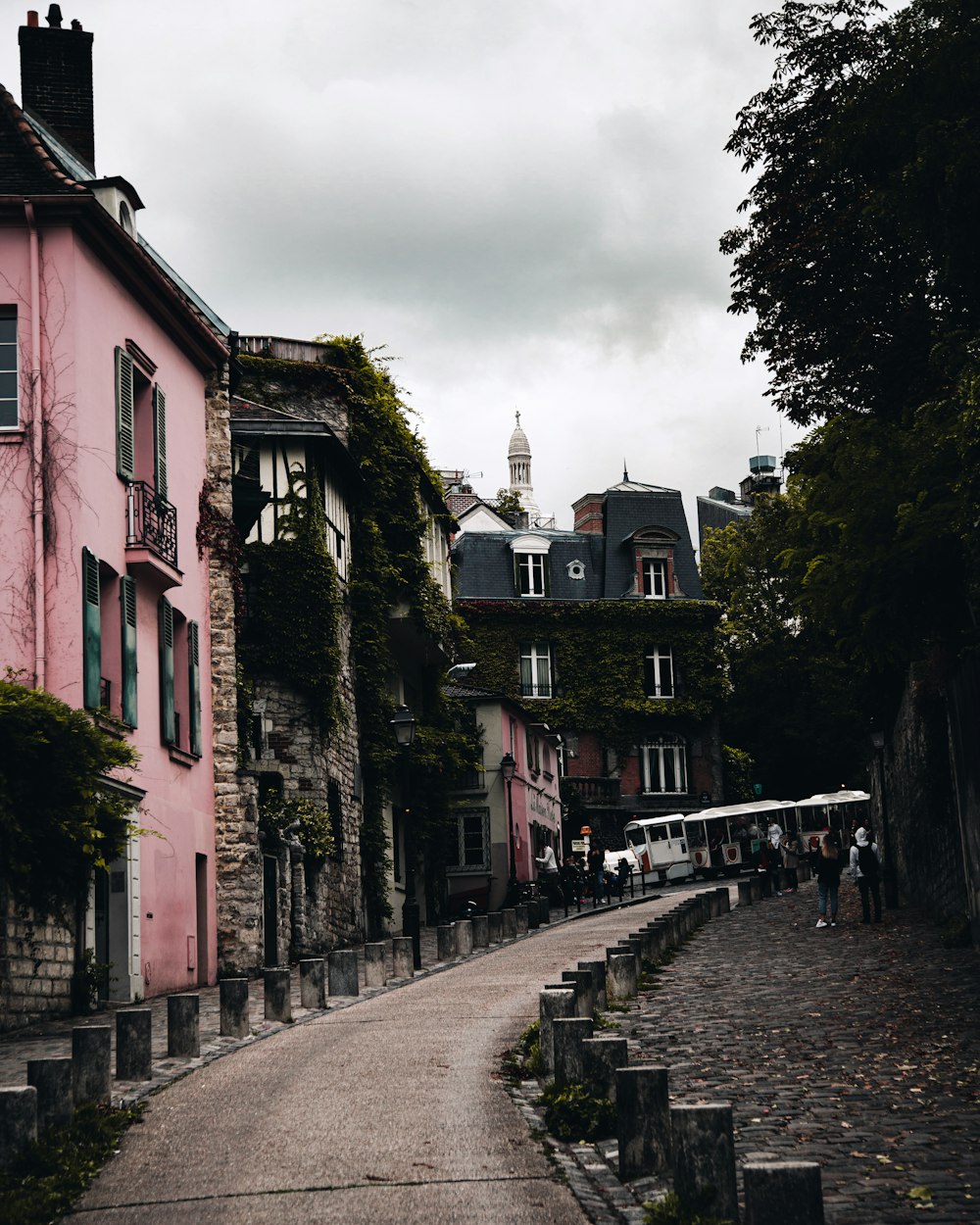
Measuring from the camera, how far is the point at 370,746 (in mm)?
32938

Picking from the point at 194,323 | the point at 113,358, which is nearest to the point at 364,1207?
the point at 113,358

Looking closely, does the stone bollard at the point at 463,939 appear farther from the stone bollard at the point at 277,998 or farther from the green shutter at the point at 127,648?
the stone bollard at the point at 277,998

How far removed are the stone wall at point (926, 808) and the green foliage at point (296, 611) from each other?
9.81 metres

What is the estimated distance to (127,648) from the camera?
21094 millimetres

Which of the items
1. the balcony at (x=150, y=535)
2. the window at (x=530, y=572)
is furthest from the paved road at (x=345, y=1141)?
the window at (x=530, y=572)

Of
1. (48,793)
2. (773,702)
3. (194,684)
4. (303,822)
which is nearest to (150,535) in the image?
(194,684)

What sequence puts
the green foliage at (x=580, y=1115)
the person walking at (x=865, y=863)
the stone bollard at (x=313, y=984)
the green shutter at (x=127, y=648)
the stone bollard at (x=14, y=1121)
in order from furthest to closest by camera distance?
the person walking at (x=865, y=863) → the green shutter at (x=127, y=648) → the stone bollard at (x=313, y=984) → the green foliage at (x=580, y=1115) → the stone bollard at (x=14, y=1121)

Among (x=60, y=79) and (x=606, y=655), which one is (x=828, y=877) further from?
(x=606, y=655)

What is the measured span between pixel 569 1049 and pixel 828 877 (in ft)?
55.1

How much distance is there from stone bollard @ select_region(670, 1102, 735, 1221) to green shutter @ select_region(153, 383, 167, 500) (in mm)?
16575

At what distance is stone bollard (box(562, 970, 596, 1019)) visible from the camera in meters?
14.5

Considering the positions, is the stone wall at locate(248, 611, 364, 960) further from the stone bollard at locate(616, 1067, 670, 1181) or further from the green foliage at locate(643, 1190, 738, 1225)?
the green foliage at locate(643, 1190, 738, 1225)

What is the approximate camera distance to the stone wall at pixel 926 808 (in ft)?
73.4

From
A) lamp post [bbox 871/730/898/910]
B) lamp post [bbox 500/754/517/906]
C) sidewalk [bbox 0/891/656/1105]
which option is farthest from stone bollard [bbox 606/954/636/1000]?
lamp post [bbox 500/754/517/906]
